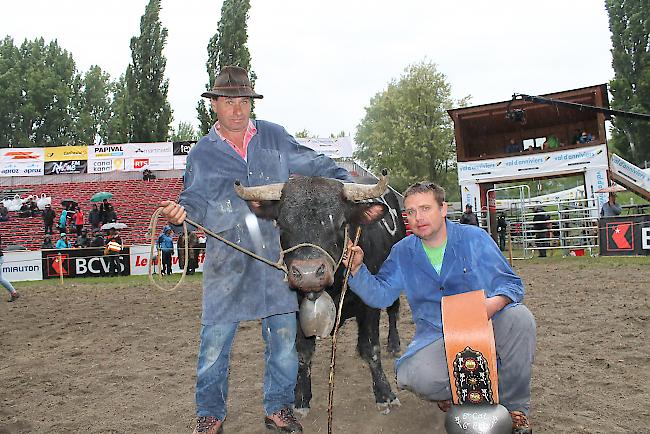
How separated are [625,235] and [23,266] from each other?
17.4 meters

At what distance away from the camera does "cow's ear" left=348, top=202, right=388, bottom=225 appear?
376cm

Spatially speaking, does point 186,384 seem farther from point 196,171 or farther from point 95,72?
point 95,72

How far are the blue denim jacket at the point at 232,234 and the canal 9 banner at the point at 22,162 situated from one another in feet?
108

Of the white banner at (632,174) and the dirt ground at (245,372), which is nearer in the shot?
the dirt ground at (245,372)

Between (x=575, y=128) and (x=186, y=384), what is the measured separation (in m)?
21.6

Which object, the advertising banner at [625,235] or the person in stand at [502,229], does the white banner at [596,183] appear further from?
the advertising banner at [625,235]

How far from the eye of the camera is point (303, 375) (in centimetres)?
429

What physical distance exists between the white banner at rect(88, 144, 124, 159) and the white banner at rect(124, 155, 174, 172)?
0.60m

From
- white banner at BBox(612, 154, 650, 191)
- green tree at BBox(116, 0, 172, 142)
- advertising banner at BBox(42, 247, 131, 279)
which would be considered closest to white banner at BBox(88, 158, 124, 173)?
green tree at BBox(116, 0, 172, 142)

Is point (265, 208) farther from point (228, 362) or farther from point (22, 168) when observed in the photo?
point (22, 168)

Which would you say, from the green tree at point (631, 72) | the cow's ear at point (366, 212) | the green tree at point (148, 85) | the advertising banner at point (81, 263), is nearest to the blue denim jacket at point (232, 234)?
the cow's ear at point (366, 212)

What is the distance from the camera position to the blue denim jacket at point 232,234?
11.9 ft

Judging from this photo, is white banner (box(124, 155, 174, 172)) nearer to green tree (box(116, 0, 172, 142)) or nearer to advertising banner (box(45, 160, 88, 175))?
advertising banner (box(45, 160, 88, 175))

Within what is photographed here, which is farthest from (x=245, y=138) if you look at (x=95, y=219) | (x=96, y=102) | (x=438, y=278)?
(x=96, y=102)
